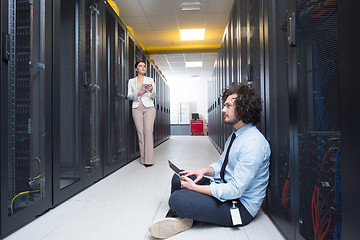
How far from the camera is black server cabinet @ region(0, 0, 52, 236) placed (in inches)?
49.8

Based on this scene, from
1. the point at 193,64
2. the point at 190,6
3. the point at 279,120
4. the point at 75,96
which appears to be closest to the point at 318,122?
the point at 279,120

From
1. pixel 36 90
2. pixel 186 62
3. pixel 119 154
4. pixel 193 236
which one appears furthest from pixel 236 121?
pixel 186 62

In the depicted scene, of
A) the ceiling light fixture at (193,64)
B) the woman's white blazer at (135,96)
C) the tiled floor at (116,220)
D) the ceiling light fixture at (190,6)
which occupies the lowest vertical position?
the tiled floor at (116,220)

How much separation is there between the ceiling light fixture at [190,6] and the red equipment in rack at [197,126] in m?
7.91

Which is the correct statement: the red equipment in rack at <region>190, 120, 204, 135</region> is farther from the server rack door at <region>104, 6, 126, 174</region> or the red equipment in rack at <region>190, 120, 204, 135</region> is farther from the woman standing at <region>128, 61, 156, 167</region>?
the server rack door at <region>104, 6, 126, 174</region>

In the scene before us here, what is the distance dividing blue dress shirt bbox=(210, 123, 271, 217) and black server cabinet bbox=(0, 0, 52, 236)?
1159 mm

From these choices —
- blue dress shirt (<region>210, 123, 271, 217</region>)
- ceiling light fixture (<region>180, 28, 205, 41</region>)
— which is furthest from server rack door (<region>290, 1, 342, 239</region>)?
ceiling light fixture (<region>180, 28, 205, 41</region>)

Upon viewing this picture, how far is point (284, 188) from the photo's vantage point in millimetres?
1281

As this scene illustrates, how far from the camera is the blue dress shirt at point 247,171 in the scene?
4.08ft

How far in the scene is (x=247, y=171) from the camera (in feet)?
4.06

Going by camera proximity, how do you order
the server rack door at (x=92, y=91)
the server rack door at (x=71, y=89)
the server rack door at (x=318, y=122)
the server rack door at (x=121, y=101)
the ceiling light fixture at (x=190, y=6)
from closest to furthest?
1. the server rack door at (x=318, y=122)
2. the server rack door at (x=71, y=89)
3. the server rack door at (x=92, y=91)
4. the server rack door at (x=121, y=101)
5. the ceiling light fixture at (x=190, y=6)

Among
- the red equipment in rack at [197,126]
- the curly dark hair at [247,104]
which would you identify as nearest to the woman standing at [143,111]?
the curly dark hair at [247,104]

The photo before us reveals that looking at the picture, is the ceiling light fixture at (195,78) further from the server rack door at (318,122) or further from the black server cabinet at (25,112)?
the server rack door at (318,122)

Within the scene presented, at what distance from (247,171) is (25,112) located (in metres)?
1.44
